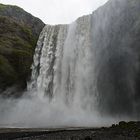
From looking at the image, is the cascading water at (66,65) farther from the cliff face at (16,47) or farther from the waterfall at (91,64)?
the cliff face at (16,47)

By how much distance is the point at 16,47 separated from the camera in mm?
Result: 65688

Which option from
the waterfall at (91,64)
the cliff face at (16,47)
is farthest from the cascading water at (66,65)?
the cliff face at (16,47)

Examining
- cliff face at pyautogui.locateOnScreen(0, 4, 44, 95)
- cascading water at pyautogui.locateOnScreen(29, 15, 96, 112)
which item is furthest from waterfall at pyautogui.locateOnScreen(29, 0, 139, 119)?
cliff face at pyautogui.locateOnScreen(0, 4, 44, 95)

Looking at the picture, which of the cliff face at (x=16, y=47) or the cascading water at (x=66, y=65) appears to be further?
the cliff face at (x=16, y=47)

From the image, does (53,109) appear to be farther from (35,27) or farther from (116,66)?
(35,27)

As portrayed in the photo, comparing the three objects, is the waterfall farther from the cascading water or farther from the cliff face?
the cliff face

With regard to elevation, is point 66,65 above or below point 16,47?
below

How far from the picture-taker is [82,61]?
6050 centimetres

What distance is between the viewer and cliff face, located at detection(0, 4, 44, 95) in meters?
62.8

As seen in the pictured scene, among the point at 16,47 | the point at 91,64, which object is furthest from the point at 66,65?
the point at 16,47

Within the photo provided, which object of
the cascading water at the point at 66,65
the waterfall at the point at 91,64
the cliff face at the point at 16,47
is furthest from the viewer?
the cliff face at the point at 16,47

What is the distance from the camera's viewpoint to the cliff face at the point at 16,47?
6284cm

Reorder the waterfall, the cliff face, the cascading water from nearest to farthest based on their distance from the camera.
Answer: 1. the waterfall
2. the cascading water
3. the cliff face

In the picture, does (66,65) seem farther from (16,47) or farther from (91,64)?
(16,47)
